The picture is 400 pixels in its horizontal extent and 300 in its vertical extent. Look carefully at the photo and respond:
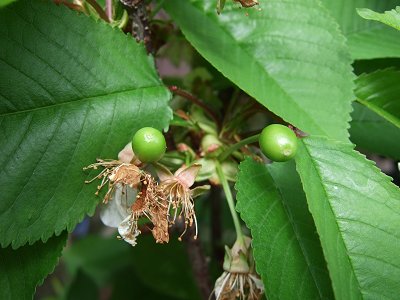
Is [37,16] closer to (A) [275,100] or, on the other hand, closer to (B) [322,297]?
(A) [275,100]

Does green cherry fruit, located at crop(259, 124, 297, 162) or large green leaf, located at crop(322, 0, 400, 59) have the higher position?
large green leaf, located at crop(322, 0, 400, 59)

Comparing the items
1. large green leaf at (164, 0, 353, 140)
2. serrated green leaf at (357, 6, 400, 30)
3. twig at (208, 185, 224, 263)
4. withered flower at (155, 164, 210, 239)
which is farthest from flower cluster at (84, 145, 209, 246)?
twig at (208, 185, 224, 263)

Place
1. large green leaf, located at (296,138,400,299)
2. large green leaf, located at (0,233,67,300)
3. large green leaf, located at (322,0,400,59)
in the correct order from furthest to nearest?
large green leaf, located at (322,0,400,59), large green leaf, located at (0,233,67,300), large green leaf, located at (296,138,400,299)

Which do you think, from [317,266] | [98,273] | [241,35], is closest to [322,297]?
[317,266]

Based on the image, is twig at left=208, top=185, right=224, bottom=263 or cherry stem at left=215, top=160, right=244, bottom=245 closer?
cherry stem at left=215, top=160, right=244, bottom=245

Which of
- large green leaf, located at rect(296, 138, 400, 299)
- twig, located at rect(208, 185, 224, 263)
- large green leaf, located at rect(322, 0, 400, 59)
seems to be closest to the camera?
large green leaf, located at rect(296, 138, 400, 299)

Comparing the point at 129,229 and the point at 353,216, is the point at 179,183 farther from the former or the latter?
the point at 353,216

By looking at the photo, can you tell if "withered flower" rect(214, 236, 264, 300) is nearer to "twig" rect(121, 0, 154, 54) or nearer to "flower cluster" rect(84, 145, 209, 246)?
"flower cluster" rect(84, 145, 209, 246)
